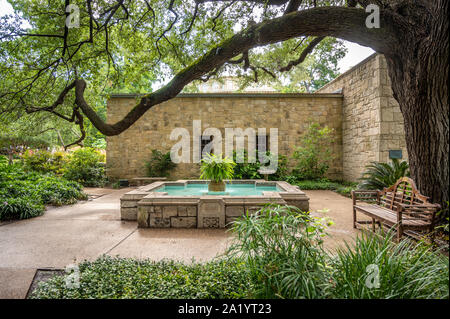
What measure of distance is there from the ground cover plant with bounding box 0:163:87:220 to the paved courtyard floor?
34cm

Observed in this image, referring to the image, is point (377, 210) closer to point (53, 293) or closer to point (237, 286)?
point (237, 286)

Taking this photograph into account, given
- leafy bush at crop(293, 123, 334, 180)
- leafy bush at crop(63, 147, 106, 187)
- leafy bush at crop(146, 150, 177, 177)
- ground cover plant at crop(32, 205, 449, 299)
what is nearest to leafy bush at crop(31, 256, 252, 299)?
ground cover plant at crop(32, 205, 449, 299)

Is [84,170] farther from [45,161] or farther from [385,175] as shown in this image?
[385,175]

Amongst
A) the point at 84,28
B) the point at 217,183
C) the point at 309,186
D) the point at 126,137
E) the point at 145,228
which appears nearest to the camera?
the point at 145,228

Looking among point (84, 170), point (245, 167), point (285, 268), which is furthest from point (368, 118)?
point (84, 170)

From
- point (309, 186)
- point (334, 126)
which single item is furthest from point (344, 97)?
point (309, 186)

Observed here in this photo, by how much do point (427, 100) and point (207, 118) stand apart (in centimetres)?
855

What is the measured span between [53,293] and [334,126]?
10674 mm

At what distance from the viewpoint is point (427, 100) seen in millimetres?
2738

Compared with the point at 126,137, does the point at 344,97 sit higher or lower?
higher

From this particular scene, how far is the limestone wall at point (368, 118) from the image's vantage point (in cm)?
777

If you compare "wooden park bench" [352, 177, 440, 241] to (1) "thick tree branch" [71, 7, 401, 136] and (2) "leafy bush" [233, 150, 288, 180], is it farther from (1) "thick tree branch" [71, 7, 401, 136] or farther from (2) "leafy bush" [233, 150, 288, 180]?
(2) "leafy bush" [233, 150, 288, 180]

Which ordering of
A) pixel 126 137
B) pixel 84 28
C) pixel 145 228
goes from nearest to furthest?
Result: pixel 145 228 < pixel 84 28 < pixel 126 137

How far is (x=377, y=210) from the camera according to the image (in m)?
→ 3.86
